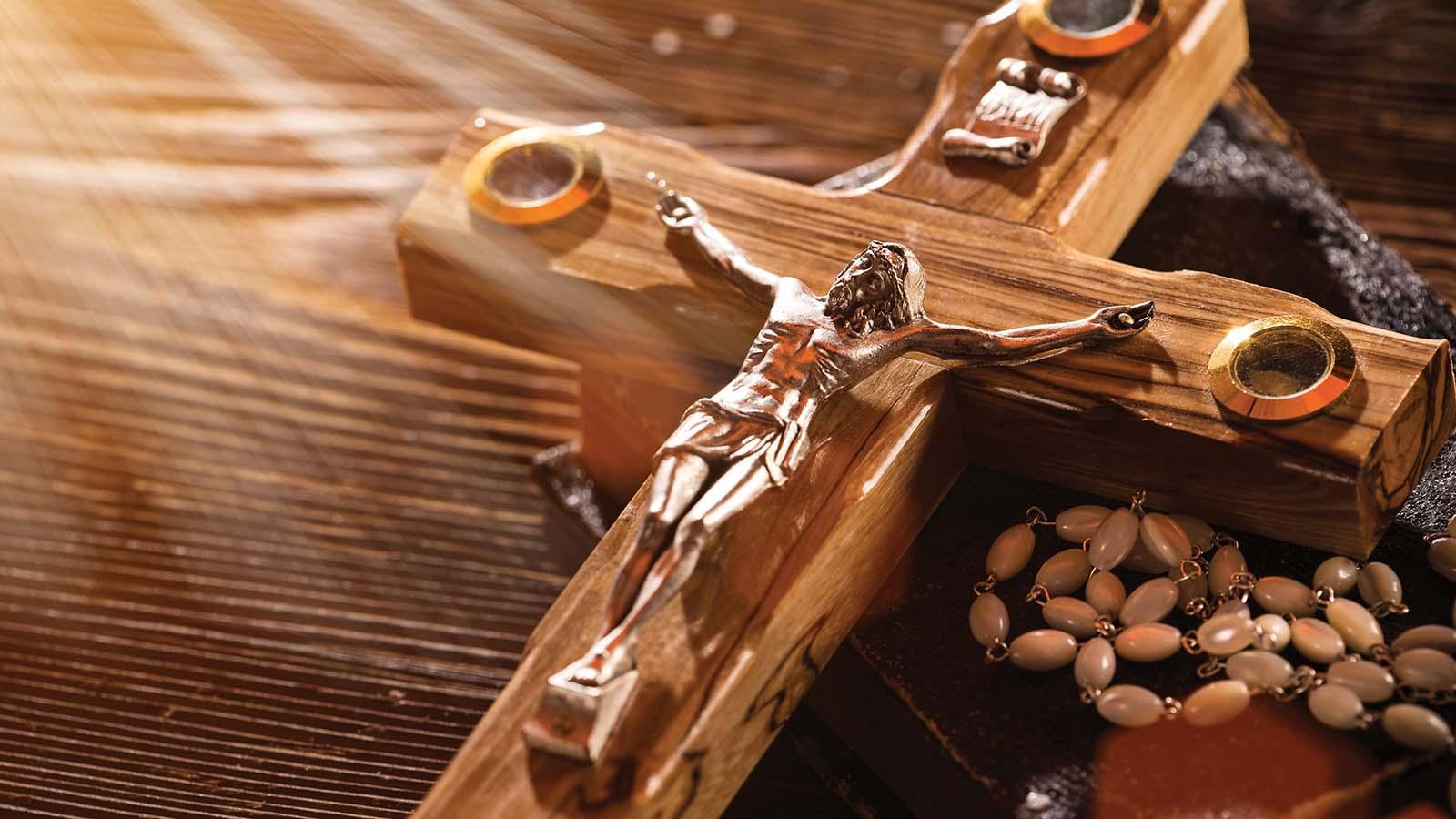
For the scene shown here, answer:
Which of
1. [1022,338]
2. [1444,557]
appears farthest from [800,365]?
[1444,557]

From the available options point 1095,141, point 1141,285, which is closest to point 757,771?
point 1141,285

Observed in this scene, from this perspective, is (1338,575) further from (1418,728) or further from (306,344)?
(306,344)

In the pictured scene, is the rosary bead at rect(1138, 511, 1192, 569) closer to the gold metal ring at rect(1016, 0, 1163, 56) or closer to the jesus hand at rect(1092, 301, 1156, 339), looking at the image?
the jesus hand at rect(1092, 301, 1156, 339)

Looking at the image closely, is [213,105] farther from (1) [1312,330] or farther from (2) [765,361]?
(1) [1312,330]

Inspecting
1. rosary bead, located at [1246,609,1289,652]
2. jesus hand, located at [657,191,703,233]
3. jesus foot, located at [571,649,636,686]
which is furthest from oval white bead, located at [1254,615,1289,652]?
jesus hand, located at [657,191,703,233]

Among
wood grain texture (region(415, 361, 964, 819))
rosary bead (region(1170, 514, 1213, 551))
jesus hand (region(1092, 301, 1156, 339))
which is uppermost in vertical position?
jesus hand (region(1092, 301, 1156, 339))
